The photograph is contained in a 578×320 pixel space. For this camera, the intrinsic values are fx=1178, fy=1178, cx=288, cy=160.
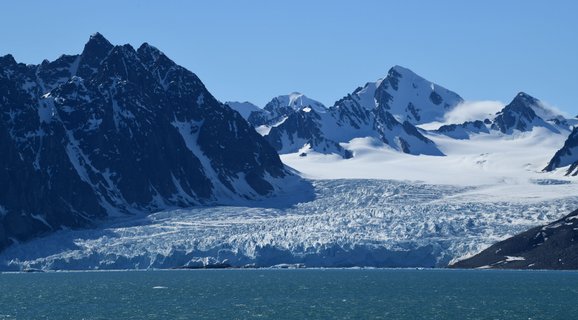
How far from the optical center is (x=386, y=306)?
367ft

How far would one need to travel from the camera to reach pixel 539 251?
18662cm

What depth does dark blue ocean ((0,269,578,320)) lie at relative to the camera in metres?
104

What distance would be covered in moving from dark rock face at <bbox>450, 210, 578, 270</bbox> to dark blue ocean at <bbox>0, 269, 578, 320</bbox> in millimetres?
5505

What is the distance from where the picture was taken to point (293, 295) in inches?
5000

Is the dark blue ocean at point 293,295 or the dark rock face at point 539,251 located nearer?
the dark blue ocean at point 293,295

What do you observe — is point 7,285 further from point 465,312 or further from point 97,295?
point 465,312

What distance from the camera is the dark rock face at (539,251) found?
185 meters

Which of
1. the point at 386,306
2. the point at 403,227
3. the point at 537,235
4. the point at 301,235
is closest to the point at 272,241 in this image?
the point at 301,235

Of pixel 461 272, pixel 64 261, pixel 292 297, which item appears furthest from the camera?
pixel 64 261

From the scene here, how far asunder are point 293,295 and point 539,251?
71.4 m

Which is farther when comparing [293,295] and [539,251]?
[539,251]

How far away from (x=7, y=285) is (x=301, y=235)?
6247cm

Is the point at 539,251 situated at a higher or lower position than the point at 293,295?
higher

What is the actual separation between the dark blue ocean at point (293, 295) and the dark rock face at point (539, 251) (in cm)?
551
